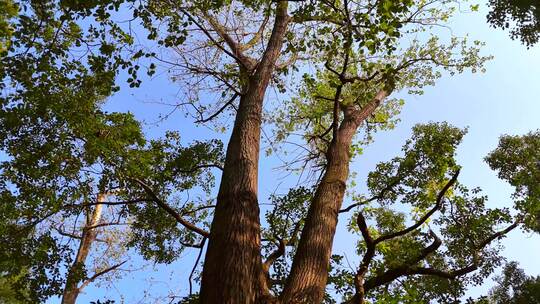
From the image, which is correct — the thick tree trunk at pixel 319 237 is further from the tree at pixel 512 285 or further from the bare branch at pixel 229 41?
the tree at pixel 512 285

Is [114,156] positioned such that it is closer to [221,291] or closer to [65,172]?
[65,172]

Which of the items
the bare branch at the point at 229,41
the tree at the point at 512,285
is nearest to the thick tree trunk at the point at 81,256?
the bare branch at the point at 229,41

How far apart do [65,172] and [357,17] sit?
4.63 metres

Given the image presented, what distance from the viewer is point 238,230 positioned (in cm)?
339

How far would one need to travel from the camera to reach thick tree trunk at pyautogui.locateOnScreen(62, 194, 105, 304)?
20.5 feet

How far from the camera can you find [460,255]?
6.70m

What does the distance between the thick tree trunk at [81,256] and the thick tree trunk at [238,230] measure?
370cm

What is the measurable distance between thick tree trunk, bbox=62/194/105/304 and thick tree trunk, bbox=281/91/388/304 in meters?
4.24

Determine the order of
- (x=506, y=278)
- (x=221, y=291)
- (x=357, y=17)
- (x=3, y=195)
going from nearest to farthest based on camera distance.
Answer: (x=221, y=291), (x=357, y=17), (x=3, y=195), (x=506, y=278)

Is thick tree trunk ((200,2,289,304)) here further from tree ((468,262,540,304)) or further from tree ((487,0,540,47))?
tree ((468,262,540,304))

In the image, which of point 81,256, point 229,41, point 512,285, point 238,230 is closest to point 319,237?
point 238,230

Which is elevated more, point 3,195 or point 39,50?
point 39,50

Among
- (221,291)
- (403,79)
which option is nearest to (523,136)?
(403,79)

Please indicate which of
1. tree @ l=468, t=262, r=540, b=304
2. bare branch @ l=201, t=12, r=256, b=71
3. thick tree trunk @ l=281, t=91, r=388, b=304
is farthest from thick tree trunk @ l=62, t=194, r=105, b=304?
tree @ l=468, t=262, r=540, b=304
